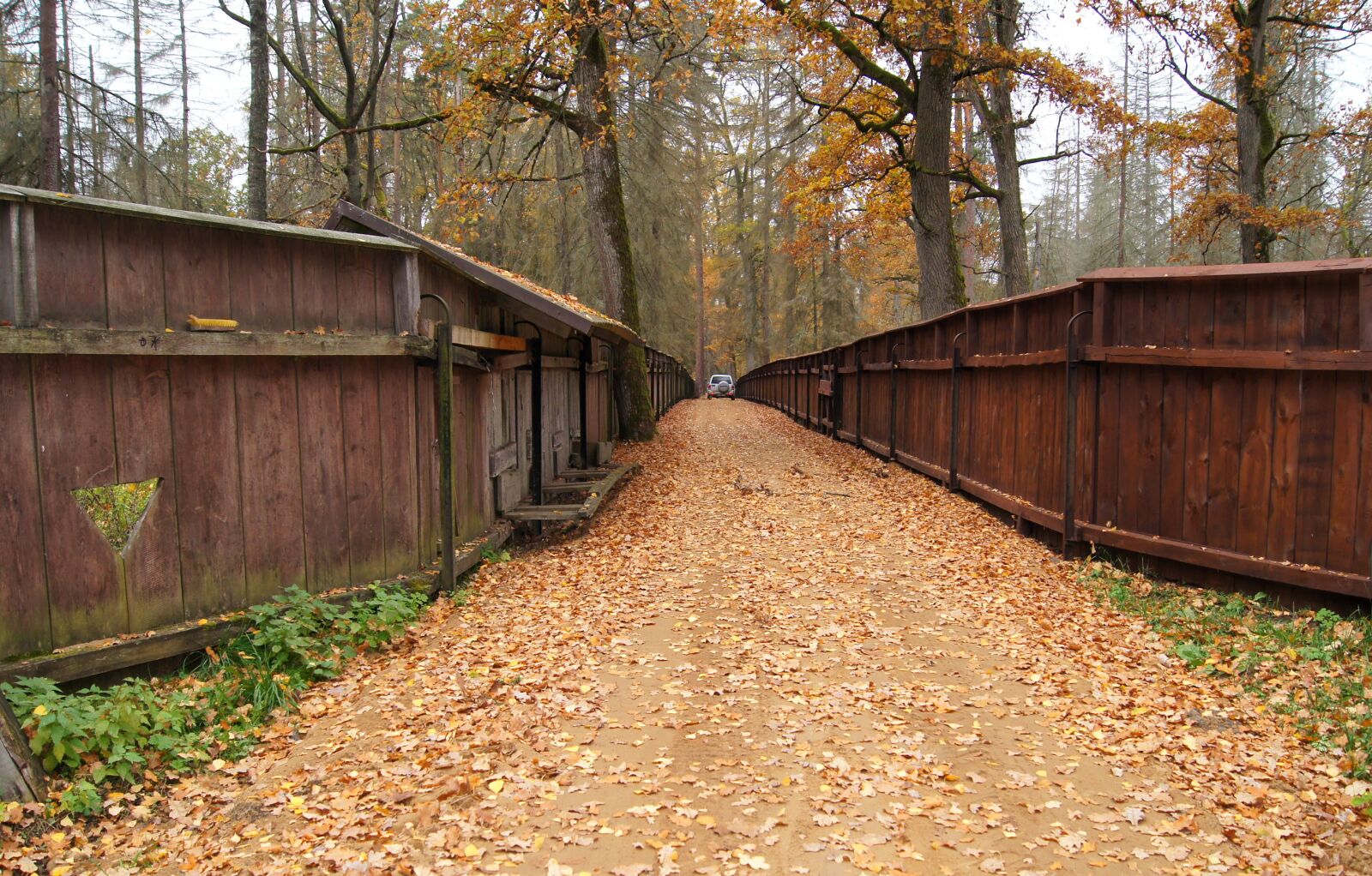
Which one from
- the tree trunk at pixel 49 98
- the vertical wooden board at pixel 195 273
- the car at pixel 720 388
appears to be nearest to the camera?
the vertical wooden board at pixel 195 273

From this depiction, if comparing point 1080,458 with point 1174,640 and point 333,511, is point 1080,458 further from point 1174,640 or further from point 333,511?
point 333,511

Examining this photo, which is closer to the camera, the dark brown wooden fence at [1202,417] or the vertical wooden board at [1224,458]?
the dark brown wooden fence at [1202,417]

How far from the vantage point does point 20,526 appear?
4.43m

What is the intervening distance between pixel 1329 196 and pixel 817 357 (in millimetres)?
15925

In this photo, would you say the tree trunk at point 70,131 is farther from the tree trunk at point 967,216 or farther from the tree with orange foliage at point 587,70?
the tree trunk at point 967,216

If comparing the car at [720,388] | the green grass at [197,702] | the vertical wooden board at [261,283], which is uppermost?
the vertical wooden board at [261,283]

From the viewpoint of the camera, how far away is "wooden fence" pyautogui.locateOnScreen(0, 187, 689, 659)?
4.48 meters

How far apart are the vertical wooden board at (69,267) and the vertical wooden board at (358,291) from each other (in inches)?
62.7

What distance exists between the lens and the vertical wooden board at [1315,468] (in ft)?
18.5

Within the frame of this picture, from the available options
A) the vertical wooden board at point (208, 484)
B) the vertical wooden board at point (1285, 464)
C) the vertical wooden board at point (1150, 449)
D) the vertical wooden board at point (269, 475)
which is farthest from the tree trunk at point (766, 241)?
the vertical wooden board at point (208, 484)

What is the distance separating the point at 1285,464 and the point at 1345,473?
0.37 m

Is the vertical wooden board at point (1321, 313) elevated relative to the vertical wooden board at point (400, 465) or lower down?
elevated

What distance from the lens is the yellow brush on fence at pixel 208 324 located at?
5164mm

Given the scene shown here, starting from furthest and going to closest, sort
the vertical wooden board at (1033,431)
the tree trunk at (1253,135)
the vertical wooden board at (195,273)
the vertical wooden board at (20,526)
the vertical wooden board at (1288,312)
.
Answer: the tree trunk at (1253,135), the vertical wooden board at (1033,431), the vertical wooden board at (1288,312), the vertical wooden board at (195,273), the vertical wooden board at (20,526)
